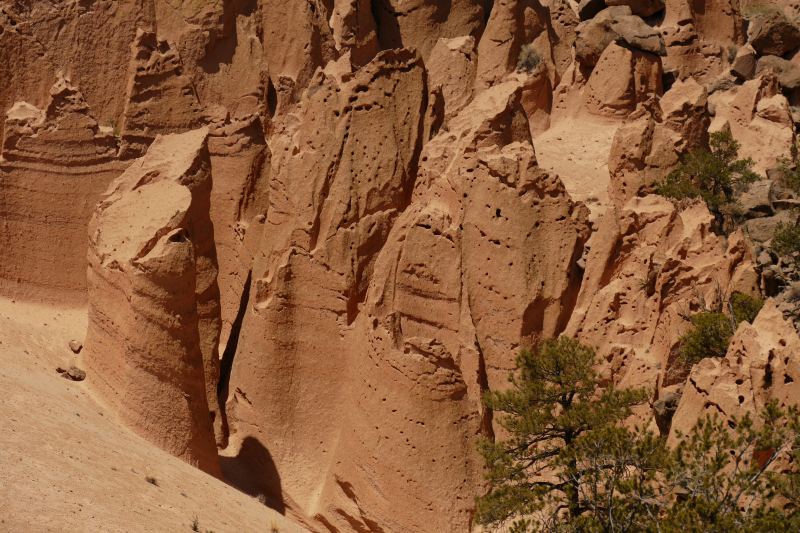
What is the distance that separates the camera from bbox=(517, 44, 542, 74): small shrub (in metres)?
27.2

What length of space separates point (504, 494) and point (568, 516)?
3.17ft

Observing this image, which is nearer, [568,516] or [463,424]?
[568,516]

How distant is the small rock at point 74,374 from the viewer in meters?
18.3

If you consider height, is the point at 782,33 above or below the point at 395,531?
above

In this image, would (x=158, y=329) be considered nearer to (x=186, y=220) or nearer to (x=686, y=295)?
(x=186, y=220)

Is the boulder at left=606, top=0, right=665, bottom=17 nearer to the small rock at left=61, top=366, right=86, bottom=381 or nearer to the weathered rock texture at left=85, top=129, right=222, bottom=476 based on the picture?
the weathered rock texture at left=85, top=129, right=222, bottom=476

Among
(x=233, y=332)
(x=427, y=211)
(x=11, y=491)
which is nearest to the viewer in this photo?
(x=11, y=491)

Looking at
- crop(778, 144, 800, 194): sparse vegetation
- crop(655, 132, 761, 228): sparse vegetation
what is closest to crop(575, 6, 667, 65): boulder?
crop(655, 132, 761, 228): sparse vegetation

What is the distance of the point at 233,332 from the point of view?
2180 cm

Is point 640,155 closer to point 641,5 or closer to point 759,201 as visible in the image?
A: point 759,201

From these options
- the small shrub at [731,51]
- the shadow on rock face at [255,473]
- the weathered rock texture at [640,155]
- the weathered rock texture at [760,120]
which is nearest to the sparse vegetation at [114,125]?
the shadow on rock face at [255,473]

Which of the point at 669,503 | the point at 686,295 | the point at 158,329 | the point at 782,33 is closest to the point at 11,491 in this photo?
the point at 158,329

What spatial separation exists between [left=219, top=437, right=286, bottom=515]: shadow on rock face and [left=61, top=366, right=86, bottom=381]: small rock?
10.1 ft

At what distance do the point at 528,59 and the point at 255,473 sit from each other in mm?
13488
